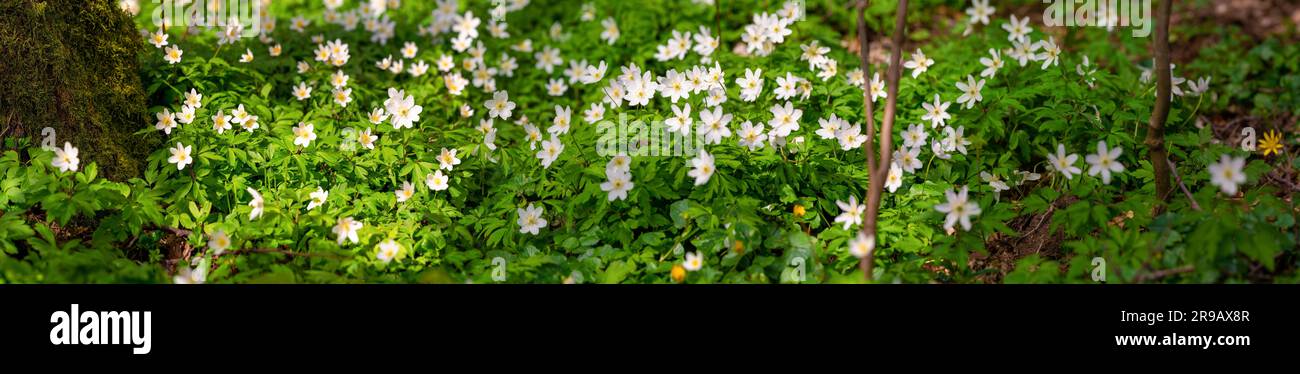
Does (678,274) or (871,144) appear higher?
(871,144)

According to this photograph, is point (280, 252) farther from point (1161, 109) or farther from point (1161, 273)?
point (1161, 109)

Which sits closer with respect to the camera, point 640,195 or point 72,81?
point 640,195

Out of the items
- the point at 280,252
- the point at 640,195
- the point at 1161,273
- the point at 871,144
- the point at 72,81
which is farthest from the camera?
the point at 72,81

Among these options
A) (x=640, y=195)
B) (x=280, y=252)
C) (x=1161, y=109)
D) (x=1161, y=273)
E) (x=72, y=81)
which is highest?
(x=72, y=81)

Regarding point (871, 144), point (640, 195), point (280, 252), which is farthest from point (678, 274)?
point (280, 252)

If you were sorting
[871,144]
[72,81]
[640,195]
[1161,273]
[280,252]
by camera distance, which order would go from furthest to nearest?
[72,81] < [640,195] < [280,252] < [871,144] < [1161,273]

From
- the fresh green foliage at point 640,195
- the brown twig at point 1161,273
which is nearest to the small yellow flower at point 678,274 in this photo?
the fresh green foliage at point 640,195

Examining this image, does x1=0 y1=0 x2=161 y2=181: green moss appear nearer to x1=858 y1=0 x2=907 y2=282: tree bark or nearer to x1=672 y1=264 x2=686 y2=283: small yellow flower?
x1=672 y1=264 x2=686 y2=283: small yellow flower

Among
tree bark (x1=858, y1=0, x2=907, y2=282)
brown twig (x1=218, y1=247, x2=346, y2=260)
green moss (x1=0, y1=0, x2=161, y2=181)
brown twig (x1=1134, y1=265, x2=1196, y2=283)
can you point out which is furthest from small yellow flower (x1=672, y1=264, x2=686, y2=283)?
green moss (x1=0, y1=0, x2=161, y2=181)
